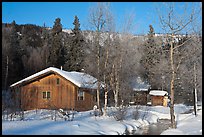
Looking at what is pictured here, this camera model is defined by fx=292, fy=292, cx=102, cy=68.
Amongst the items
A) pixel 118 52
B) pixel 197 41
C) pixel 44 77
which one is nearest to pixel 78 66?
pixel 44 77

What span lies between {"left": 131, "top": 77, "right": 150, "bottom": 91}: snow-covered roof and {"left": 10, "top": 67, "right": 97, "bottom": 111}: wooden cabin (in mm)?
17588

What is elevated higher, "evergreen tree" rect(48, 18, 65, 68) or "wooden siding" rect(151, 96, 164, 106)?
"evergreen tree" rect(48, 18, 65, 68)

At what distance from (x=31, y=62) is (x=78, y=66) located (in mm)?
7896

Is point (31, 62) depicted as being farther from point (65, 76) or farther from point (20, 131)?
point (20, 131)

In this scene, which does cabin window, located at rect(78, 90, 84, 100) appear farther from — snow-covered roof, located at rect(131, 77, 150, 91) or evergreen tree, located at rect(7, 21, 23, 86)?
snow-covered roof, located at rect(131, 77, 150, 91)

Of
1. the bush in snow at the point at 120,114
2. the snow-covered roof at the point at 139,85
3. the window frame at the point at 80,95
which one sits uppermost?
the snow-covered roof at the point at 139,85

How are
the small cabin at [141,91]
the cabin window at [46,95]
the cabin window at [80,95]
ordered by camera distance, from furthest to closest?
1. the small cabin at [141,91]
2. the cabin window at [46,95]
3. the cabin window at [80,95]

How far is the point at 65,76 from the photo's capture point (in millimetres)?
32125

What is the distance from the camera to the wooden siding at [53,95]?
107ft

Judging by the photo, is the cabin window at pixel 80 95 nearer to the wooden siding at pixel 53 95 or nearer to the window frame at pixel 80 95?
the window frame at pixel 80 95

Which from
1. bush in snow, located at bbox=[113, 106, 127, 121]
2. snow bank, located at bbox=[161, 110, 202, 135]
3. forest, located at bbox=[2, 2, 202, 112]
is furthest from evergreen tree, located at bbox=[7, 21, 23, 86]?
snow bank, located at bbox=[161, 110, 202, 135]

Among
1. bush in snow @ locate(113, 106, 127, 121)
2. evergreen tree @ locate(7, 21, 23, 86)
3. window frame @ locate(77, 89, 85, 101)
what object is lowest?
bush in snow @ locate(113, 106, 127, 121)

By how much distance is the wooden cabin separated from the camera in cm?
3253

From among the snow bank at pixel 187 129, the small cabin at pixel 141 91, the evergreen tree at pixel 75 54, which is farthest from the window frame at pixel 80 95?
the small cabin at pixel 141 91
